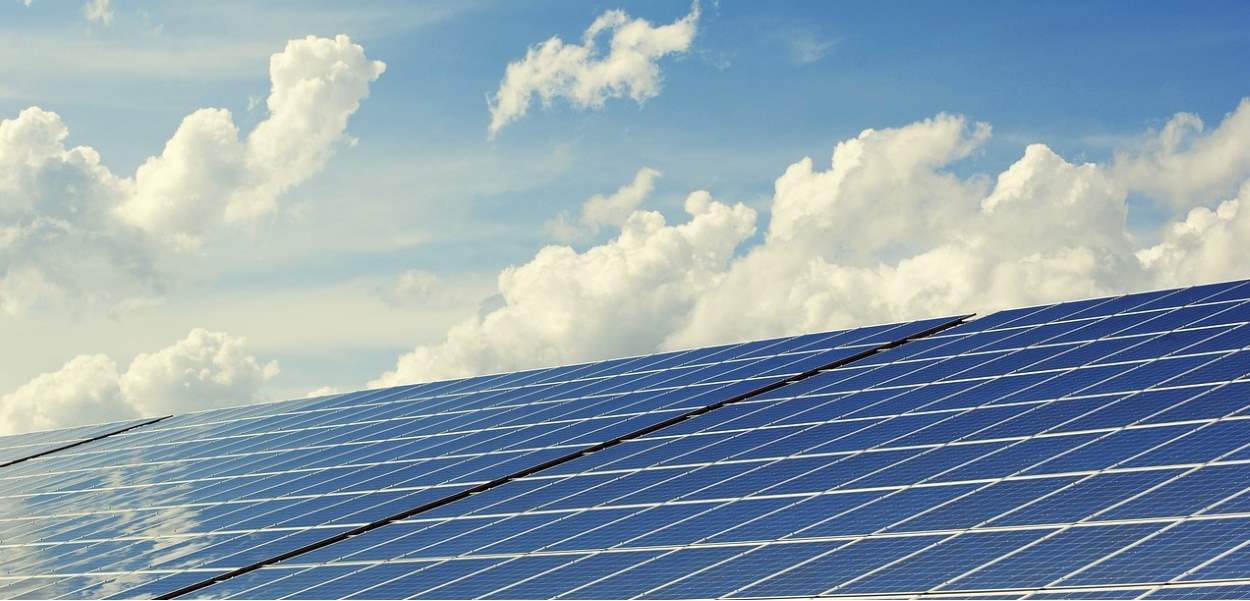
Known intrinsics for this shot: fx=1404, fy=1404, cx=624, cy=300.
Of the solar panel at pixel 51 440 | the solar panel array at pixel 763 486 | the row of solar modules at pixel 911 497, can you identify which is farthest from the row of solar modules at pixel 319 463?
the solar panel at pixel 51 440

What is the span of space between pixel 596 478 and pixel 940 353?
1023 centimetres

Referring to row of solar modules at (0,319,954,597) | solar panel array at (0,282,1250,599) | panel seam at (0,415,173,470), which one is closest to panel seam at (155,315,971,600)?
solar panel array at (0,282,1250,599)

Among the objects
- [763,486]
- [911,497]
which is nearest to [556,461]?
[763,486]

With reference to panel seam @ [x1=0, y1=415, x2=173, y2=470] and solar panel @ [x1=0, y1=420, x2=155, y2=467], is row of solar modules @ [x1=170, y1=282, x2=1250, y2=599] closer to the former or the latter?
panel seam @ [x1=0, y1=415, x2=173, y2=470]

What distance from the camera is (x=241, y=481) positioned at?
35.4m

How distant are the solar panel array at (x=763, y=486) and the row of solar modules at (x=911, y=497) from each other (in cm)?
7

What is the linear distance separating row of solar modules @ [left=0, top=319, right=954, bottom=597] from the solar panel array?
13cm

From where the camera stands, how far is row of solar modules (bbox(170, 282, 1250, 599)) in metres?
18.2

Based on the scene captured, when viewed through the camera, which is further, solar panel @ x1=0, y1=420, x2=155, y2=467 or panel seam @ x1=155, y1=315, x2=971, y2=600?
solar panel @ x1=0, y1=420, x2=155, y2=467

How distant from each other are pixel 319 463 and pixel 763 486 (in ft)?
50.5

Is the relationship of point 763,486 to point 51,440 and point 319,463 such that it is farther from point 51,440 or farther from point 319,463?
point 51,440

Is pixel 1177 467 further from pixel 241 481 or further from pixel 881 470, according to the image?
pixel 241 481

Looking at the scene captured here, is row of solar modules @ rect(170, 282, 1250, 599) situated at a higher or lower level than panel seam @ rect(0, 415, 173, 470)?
lower

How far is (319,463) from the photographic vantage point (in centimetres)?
3575
